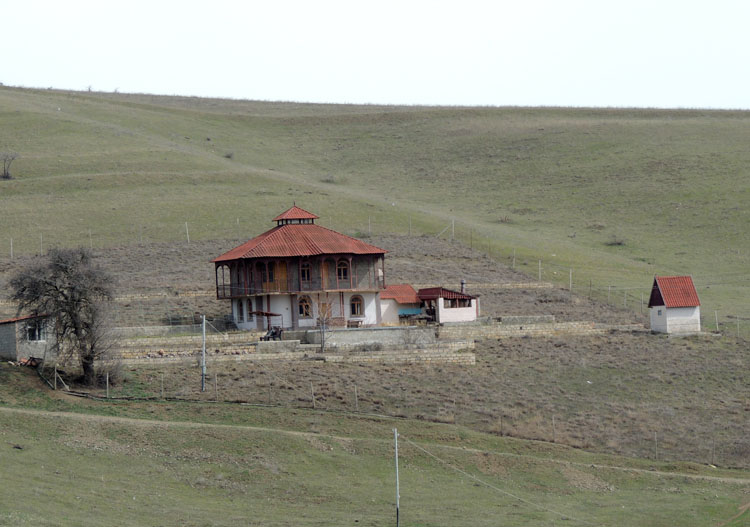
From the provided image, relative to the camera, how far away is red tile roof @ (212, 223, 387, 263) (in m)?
64.5

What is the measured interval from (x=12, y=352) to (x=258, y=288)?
58.3 ft

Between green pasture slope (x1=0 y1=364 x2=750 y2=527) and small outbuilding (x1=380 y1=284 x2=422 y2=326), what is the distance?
69.0 feet

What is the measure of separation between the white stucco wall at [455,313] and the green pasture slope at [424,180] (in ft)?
46.8

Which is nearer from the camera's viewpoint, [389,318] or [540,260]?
[389,318]

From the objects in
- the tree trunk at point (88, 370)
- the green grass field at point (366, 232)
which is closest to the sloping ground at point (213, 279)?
the green grass field at point (366, 232)

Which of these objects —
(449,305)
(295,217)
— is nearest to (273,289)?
(295,217)

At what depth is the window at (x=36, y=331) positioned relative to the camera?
4947 centimetres

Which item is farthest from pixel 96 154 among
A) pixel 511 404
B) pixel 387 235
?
pixel 511 404

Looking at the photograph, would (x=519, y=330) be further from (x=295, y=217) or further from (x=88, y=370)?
(x=88, y=370)

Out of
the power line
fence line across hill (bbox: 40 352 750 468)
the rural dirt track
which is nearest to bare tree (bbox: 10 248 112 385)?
fence line across hill (bbox: 40 352 750 468)

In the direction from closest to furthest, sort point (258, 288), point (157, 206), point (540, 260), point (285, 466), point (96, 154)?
point (285, 466) → point (258, 288) → point (540, 260) → point (157, 206) → point (96, 154)

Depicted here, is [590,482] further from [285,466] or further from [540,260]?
[540,260]

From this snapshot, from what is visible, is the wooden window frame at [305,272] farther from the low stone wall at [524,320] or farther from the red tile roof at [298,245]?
the low stone wall at [524,320]

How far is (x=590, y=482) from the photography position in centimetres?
4109
